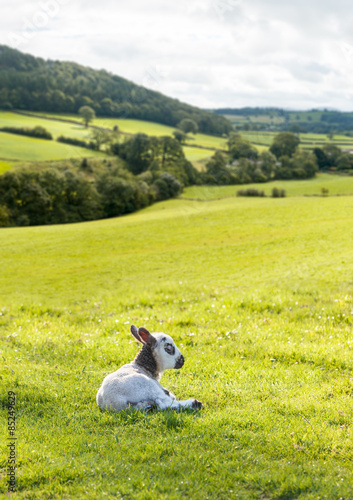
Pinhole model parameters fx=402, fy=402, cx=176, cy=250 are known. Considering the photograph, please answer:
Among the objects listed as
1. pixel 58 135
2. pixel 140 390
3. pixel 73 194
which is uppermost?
pixel 58 135

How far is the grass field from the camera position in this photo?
5.51 m

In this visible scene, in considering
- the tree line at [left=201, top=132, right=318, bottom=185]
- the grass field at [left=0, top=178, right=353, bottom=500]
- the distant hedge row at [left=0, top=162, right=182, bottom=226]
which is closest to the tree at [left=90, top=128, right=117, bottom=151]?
the distant hedge row at [left=0, top=162, right=182, bottom=226]

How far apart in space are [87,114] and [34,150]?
23673 millimetres

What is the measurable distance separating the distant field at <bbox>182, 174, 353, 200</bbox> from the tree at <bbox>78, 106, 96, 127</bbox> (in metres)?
47.8

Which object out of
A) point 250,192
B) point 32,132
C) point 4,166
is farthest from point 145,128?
point 250,192

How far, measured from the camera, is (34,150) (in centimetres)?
9538

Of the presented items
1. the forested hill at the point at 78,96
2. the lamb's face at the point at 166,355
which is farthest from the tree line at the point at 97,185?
the lamb's face at the point at 166,355

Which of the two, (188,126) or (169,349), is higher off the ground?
(188,126)

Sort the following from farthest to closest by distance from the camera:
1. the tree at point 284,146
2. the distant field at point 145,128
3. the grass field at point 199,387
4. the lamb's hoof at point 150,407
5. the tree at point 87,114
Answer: the tree at point 87,114 < the distant field at point 145,128 < the tree at point 284,146 < the lamb's hoof at point 150,407 < the grass field at point 199,387

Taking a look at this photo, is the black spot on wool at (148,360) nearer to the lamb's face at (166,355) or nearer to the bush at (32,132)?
the lamb's face at (166,355)

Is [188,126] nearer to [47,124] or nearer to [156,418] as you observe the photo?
[47,124]

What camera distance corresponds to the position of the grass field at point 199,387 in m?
5.51

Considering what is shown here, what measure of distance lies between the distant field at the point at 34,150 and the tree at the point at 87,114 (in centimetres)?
1281

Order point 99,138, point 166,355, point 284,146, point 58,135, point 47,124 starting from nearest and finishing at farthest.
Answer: point 166,355 < point 284,146 < point 99,138 < point 58,135 < point 47,124
